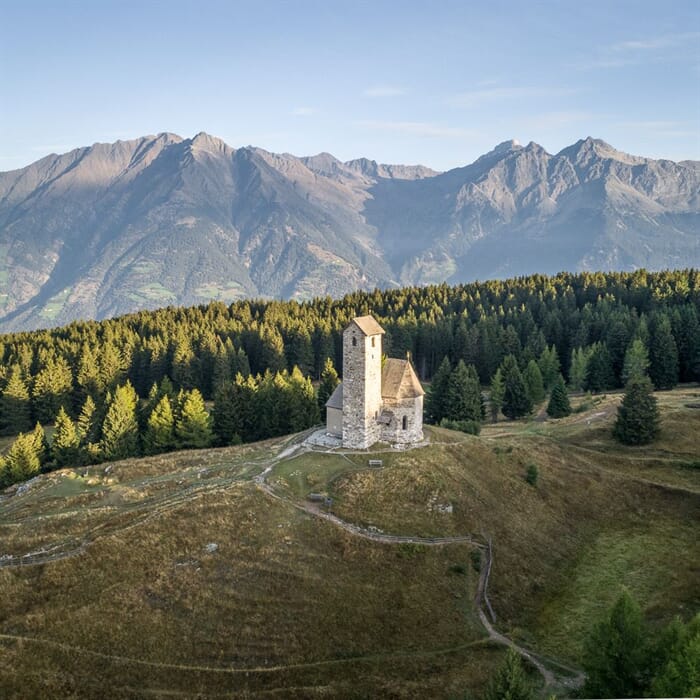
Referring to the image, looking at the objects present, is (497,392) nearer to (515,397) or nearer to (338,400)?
(515,397)

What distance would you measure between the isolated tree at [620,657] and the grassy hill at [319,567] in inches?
294

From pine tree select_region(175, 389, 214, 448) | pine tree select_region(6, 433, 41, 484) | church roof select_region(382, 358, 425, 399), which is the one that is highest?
church roof select_region(382, 358, 425, 399)

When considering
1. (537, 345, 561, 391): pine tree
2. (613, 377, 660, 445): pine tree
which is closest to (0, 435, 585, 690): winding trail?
(613, 377, 660, 445): pine tree

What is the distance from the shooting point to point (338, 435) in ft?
226

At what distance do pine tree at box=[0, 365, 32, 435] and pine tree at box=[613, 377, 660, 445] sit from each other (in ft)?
315

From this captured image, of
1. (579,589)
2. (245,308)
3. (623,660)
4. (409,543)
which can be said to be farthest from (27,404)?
(623,660)

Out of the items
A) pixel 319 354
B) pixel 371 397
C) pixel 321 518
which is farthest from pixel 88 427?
pixel 321 518

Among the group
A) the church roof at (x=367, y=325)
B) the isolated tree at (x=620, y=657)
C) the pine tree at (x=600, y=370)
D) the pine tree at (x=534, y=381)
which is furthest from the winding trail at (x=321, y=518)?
the pine tree at (x=600, y=370)

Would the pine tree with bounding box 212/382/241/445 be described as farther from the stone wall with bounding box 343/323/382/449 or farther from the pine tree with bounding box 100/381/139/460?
the stone wall with bounding box 343/323/382/449

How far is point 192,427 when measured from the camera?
8600 cm

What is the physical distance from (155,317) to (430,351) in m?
68.1

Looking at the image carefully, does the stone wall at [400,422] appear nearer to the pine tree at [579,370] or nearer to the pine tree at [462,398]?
the pine tree at [462,398]

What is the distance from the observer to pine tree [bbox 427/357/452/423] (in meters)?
98.4

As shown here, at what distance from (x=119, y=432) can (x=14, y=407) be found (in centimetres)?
3115
